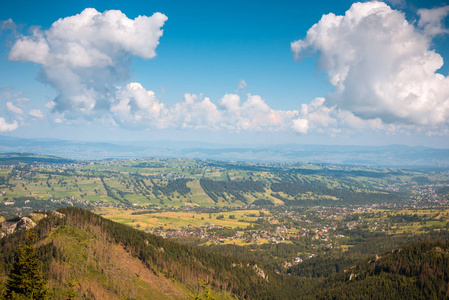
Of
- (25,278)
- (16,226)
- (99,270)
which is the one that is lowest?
(99,270)

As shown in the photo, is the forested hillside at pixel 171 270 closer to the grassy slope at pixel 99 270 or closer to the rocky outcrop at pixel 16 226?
the grassy slope at pixel 99 270

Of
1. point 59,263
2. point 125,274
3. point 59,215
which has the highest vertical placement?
point 59,215

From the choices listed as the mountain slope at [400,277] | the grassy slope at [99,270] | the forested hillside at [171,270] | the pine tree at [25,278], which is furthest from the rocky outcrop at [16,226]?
the mountain slope at [400,277]

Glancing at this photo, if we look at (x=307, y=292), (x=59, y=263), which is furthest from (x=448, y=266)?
(x=59, y=263)

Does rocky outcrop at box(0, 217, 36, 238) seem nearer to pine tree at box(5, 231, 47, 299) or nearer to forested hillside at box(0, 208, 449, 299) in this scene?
forested hillside at box(0, 208, 449, 299)

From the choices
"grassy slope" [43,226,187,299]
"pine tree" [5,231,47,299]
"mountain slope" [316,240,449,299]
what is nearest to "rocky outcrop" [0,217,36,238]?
"grassy slope" [43,226,187,299]

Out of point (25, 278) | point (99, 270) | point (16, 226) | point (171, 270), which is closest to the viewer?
point (25, 278)

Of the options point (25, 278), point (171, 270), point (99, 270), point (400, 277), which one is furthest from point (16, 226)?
point (400, 277)

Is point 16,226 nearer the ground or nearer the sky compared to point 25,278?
nearer the ground

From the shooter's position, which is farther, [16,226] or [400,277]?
[400,277]

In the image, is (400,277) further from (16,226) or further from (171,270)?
(16,226)

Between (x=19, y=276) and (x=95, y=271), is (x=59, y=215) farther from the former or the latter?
(x=19, y=276)
